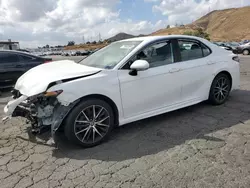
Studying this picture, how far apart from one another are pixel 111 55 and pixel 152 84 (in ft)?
3.01

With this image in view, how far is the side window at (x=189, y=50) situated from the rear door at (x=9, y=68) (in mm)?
5339

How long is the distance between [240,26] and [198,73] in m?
98.8

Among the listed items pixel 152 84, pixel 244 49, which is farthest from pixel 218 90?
pixel 244 49

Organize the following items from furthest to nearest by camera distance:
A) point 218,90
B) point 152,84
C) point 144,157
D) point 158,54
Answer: point 218,90
point 158,54
point 152,84
point 144,157

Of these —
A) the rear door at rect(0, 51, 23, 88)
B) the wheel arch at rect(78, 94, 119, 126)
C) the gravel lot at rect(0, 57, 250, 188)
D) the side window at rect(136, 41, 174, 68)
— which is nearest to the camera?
the gravel lot at rect(0, 57, 250, 188)

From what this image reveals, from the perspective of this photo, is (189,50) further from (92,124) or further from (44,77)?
(44,77)

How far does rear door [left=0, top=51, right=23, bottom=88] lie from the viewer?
290 inches

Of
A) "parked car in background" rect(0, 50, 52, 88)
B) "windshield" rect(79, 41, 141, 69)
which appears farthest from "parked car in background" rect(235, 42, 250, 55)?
"windshield" rect(79, 41, 141, 69)

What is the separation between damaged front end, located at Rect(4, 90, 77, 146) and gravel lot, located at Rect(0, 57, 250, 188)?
1.27ft

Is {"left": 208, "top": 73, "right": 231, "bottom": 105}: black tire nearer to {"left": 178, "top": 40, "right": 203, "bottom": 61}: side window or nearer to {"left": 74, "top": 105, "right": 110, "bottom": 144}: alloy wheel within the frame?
{"left": 178, "top": 40, "right": 203, "bottom": 61}: side window

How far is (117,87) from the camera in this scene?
12.1ft

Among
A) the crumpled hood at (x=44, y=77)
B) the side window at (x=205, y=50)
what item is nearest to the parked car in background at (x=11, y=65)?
the crumpled hood at (x=44, y=77)

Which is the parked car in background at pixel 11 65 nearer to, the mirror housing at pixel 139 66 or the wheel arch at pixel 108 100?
the wheel arch at pixel 108 100

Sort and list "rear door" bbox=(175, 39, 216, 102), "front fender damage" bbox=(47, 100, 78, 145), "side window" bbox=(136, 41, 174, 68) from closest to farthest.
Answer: "front fender damage" bbox=(47, 100, 78, 145), "side window" bbox=(136, 41, 174, 68), "rear door" bbox=(175, 39, 216, 102)
